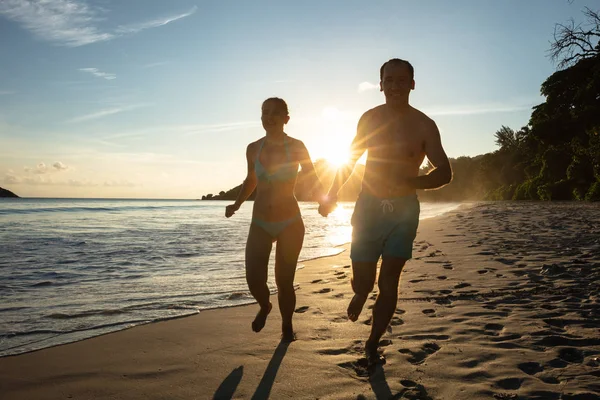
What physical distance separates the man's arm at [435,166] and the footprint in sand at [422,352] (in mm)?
1341

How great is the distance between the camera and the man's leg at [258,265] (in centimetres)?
417

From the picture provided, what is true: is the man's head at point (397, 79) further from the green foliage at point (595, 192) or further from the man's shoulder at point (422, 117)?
the green foliage at point (595, 192)

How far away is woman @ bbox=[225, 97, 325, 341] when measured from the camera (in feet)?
13.8

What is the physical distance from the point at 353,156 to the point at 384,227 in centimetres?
70

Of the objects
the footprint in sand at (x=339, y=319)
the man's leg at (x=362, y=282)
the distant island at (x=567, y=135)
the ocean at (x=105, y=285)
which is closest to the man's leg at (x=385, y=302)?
the man's leg at (x=362, y=282)

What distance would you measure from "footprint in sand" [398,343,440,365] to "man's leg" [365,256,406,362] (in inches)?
11.9

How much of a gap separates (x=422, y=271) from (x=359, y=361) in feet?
14.1

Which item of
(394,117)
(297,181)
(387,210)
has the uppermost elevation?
(394,117)

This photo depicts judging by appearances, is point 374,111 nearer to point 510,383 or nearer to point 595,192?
point 510,383

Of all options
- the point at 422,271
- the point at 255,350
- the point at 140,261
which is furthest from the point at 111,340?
the point at 140,261

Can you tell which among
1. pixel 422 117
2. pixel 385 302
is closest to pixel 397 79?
pixel 422 117

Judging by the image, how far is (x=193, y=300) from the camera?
20.3 feet

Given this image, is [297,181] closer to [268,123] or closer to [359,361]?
[268,123]

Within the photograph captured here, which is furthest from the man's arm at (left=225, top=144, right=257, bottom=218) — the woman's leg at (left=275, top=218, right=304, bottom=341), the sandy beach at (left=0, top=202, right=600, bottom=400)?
the sandy beach at (left=0, top=202, right=600, bottom=400)
